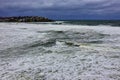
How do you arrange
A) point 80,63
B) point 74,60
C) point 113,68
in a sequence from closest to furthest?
point 113,68 → point 80,63 → point 74,60

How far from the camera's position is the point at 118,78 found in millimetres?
5500

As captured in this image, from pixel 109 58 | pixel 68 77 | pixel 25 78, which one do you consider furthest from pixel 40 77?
pixel 109 58

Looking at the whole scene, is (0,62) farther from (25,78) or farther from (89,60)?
(89,60)

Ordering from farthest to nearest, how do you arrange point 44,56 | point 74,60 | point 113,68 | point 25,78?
point 44,56, point 74,60, point 113,68, point 25,78

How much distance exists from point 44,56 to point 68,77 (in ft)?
9.62

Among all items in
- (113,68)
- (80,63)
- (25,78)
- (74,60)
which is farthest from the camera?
(74,60)

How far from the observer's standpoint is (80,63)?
23.6 ft

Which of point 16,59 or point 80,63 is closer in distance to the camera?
point 80,63

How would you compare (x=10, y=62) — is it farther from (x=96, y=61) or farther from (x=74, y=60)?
(x=96, y=61)

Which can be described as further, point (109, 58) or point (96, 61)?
point (109, 58)

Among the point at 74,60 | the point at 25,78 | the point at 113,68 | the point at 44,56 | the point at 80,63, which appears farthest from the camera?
the point at 44,56

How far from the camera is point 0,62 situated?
7.29 metres

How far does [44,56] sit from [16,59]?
128 cm

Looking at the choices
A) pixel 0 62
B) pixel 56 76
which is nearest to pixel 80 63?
pixel 56 76
